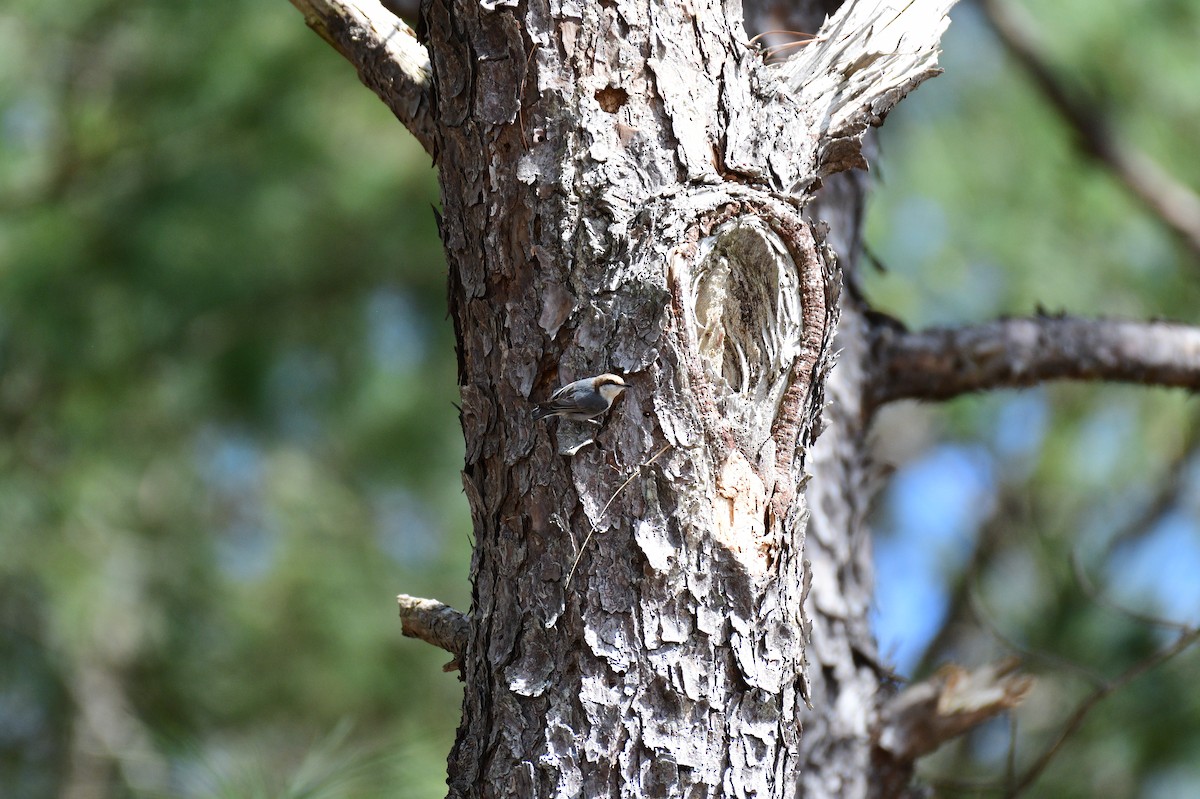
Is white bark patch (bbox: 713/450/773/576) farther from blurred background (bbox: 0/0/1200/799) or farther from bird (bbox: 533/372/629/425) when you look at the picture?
blurred background (bbox: 0/0/1200/799)

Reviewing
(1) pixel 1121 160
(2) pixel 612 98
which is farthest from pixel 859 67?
(1) pixel 1121 160

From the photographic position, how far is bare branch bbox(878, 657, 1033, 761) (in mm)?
1436

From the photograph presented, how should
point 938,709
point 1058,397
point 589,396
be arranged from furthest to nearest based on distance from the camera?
point 1058,397, point 938,709, point 589,396

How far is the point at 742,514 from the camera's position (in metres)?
0.84

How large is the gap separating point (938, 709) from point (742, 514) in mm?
773

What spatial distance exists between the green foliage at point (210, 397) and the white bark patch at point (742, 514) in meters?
1.38

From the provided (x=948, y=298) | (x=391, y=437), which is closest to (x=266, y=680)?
(x=391, y=437)

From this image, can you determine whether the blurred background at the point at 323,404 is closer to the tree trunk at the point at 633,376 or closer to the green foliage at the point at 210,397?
the green foliage at the point at 210,397

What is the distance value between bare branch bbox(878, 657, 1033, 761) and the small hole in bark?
37.8 inches

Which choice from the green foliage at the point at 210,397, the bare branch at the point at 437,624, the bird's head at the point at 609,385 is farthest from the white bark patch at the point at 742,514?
the green foliage at the point at 210,397

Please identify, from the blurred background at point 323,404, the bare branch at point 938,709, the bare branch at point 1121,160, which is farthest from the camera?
the blurred background at point 323,404

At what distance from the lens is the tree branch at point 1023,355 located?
4.85 feet

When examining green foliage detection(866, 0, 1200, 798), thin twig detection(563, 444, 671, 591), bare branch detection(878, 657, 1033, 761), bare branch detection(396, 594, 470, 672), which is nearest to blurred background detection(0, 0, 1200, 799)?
green foliage detection(866, 0, 1200, 798)

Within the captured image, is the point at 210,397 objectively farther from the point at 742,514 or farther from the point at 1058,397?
the point at 1058,397
